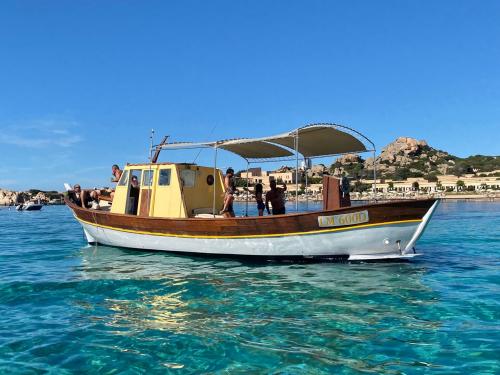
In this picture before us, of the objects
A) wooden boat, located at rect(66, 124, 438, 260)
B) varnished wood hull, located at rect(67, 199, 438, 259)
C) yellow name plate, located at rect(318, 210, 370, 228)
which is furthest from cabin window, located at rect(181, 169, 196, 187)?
yellow name plate, located at rect(318, 210, 370, 228)

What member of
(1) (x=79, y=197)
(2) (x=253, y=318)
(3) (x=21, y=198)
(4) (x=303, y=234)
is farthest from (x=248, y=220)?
(3) (x=21, y=198)

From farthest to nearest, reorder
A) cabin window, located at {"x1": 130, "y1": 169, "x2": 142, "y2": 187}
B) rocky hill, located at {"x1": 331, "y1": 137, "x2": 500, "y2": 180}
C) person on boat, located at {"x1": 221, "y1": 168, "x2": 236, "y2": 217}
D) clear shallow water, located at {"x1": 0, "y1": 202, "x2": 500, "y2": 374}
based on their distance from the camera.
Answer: rocky hill, located at {"x1": 331, "y1": 137, "x2": 500, "y2": 180} → cabin window, located at {"x1": 130, "y1": 169, "x2": 142, "y2": 187} → person on boat, located at {"x1": 221, "y1": 168, "x2": 236, "y2": 217} → clear shallow water, located at {"x1": 0, "y1": 202, "x2": 500, "y2": 374}

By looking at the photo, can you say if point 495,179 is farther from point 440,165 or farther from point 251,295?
point 251,295

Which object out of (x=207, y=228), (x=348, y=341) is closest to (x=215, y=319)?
(x=348, y=341)

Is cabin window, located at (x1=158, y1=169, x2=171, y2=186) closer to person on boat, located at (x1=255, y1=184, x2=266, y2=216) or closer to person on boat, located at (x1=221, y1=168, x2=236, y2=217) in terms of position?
person on boat, located at (x1=221, y1=168, x2=236, y2=217)

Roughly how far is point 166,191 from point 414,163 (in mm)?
148814

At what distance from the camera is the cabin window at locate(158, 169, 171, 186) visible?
1452cm

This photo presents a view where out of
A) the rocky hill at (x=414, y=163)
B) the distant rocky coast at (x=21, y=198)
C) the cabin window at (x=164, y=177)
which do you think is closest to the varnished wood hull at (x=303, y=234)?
the cabin window at (x=164, y=177)

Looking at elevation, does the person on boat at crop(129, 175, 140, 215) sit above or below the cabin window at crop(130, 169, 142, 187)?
below

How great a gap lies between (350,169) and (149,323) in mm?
123886

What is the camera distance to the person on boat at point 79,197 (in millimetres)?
17891

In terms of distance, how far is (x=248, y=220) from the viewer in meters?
11.7

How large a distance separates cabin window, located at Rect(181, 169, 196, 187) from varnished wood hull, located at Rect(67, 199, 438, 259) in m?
1.73

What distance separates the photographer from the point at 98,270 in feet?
39.1
